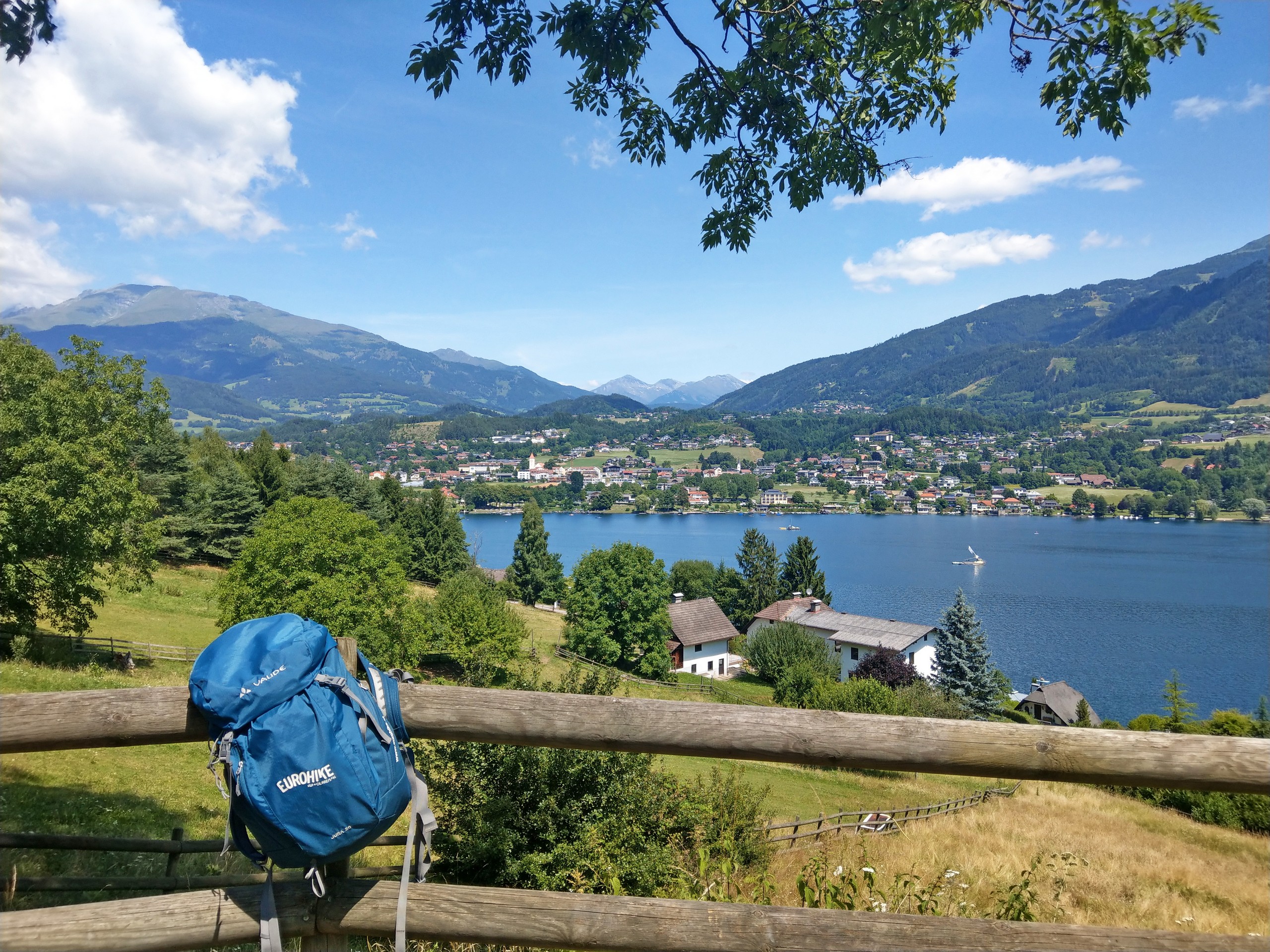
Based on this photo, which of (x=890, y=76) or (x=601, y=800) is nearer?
(x=890, y=76)

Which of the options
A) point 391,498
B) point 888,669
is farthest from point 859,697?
point 391,498

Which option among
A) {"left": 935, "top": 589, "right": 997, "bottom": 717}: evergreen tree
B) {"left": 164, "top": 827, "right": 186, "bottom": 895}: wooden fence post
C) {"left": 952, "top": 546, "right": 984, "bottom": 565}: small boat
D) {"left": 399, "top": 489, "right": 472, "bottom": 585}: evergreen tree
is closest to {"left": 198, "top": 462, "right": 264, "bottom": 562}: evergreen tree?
{"left": 399, "top": 489, "right": 472, "bottom": 585}: evergreen tree

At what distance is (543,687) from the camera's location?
31.0 ft

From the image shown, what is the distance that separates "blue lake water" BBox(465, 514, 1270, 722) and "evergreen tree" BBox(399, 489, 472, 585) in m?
21.9

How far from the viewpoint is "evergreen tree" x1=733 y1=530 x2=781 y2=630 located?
6162cm

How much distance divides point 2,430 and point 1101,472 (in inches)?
7359

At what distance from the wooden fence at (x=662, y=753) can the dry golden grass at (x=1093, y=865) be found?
6.55 ft

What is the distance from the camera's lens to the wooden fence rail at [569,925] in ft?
6.16

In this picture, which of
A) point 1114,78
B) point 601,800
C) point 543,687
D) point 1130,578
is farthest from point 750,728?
point 1130,578

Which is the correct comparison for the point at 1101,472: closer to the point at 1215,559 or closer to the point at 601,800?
the point at 1215,559

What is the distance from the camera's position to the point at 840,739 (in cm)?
195

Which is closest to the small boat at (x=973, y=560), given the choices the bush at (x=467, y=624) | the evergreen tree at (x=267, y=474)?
the bush at (x=467, y=624)

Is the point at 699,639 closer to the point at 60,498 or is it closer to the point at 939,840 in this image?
the point at 60,498

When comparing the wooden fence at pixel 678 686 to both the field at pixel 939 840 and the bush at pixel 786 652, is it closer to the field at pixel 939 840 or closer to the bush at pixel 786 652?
the bush at pixel 786 652
